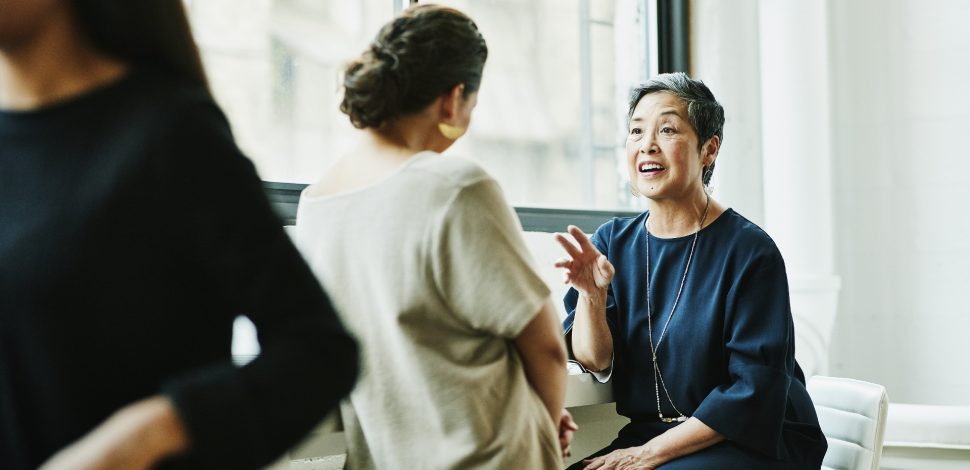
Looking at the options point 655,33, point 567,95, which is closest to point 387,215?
point 567,95

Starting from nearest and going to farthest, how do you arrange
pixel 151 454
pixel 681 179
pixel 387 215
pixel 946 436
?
pixel 151 454
pixel 387 215
pixel 681 179
pixel 946 436

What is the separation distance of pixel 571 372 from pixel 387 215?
2.67ft

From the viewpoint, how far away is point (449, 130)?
53.6 inches

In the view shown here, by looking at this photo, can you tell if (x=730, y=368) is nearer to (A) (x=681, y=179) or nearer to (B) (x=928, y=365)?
(A) (x=681, y=179)

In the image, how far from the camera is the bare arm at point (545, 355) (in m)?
1.28

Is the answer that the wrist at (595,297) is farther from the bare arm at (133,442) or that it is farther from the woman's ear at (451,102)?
the bare arm at (133,442)

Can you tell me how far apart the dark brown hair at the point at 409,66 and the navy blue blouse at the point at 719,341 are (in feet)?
2.75

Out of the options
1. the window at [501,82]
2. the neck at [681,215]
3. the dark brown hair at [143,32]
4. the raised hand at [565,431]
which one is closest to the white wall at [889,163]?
the window at [501,82]

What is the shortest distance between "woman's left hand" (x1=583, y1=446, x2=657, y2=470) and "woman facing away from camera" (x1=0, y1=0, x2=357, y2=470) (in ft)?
4.34

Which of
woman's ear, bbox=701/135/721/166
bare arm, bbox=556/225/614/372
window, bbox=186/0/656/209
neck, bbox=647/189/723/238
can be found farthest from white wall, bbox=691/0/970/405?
bare arm, bbox=556/225/614/372

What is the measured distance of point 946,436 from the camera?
255cm

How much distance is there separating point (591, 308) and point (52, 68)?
143 centimetres

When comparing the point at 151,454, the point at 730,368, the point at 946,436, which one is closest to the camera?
the point at 151,454

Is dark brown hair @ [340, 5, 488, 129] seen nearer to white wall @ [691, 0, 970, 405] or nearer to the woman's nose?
the woman's nose
